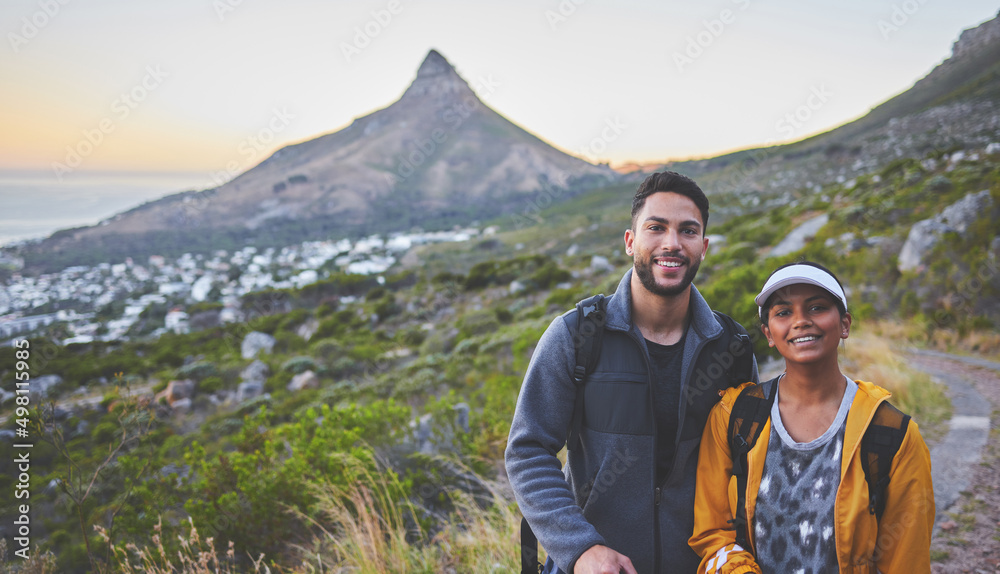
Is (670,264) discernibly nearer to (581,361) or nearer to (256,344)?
(581,361)

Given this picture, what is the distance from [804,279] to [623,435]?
874mm

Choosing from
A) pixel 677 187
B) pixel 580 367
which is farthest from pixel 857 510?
pixel 677 187

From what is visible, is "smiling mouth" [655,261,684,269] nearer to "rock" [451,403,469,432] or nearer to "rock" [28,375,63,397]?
"rock" [451,403,469,432]

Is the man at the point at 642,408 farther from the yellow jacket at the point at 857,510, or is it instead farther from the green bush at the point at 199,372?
the green bush at the point at 199,372

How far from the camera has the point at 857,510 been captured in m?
1.41

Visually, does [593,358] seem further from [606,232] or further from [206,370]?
[606,232]

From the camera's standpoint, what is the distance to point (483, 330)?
15367mm

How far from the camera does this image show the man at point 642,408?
171cm

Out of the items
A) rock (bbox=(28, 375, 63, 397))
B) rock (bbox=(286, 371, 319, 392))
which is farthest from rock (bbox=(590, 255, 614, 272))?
rock (bbox=(28, 375, 63, 397))

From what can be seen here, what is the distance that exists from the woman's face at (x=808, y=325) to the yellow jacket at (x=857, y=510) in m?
0.20

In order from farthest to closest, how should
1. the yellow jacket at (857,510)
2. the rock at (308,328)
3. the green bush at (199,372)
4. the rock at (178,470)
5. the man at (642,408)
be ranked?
the rock at (308,328), the green bush at (199,372), the rock at (178,470), the man at (642,408), the yellow jacket at (857,510)

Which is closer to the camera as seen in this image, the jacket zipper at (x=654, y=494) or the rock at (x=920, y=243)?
the jacket zipper at (x=654, y=494)

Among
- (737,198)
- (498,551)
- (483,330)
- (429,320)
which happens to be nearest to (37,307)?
(429,320)

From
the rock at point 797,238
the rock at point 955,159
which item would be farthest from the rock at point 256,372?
the rock at point 955,159
